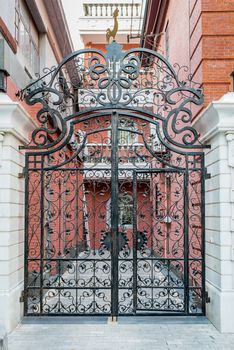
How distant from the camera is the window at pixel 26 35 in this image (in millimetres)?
8836

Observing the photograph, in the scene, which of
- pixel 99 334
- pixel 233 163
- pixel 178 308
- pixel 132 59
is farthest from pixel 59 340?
pixel 132 59

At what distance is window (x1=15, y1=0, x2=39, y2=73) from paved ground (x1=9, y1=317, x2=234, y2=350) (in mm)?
5473

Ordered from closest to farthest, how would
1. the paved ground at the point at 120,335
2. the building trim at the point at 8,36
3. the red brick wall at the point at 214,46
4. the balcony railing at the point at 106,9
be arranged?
1. the paved ground at the point at 120,335
2. the building trim at the point at 8,36
3. the red brick wall at the point at 214,46
4. the balcony railing at the point at 106,9

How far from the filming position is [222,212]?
638 cm

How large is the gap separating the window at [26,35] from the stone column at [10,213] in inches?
112

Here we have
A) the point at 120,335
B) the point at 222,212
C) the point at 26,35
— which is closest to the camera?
the point at 120,335

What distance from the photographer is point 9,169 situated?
6.44m

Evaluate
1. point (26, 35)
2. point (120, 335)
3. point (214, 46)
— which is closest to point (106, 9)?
point (26, 35)

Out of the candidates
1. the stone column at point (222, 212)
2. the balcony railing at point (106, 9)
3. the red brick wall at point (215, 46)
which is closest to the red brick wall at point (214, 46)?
the red brick wall at point (215, 46)

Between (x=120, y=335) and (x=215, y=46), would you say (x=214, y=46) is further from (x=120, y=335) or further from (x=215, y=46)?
(x=120, y=335)

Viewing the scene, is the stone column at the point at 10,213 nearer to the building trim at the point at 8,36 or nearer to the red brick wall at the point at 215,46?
the building trim at the point at 8,36

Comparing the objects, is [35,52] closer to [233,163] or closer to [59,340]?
[233,163]

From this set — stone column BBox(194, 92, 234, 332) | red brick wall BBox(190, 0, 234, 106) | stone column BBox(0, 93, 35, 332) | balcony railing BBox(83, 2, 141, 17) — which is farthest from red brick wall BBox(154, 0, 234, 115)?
balcony railing BBox(83, 2, 141, 17)

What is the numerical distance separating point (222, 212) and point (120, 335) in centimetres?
228
